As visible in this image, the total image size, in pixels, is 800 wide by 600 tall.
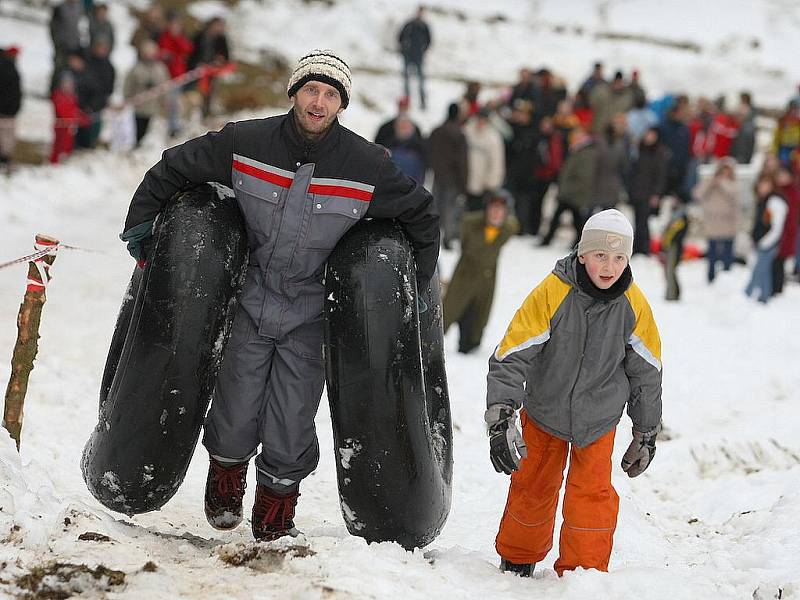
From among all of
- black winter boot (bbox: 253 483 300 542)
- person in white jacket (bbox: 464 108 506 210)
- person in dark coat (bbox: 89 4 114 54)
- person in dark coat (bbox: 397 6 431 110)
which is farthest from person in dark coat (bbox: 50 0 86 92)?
black winter boot (bbox: 253 483 300 542)

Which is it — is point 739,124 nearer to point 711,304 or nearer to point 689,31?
point 711,304

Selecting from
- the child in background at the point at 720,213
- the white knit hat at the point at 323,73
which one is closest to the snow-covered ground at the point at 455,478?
the child in background at the point at 720,213

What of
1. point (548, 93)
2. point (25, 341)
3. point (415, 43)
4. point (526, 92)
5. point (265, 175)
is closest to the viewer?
point (265, 175)

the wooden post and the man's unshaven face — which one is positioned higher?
the man's unshaven face

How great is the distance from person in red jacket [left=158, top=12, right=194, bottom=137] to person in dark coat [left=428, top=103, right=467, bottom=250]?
4.57 m

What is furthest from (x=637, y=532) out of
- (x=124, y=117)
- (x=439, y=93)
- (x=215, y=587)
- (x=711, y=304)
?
(x=439, y=93)

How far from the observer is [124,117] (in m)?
14.8

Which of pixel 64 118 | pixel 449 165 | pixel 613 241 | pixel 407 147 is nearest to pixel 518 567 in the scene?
pixel 613 241

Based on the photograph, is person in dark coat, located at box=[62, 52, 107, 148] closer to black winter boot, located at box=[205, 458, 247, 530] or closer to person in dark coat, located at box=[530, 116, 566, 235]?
person in dark coat, located at box=[530, 116, 566, 235]

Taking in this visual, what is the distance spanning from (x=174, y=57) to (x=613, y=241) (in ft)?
43.4

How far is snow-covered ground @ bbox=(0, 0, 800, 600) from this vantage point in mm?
3775

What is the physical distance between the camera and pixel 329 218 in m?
4.20

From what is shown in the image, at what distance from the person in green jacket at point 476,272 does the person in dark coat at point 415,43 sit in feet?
34.6

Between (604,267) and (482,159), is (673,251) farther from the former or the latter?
(604,267)
